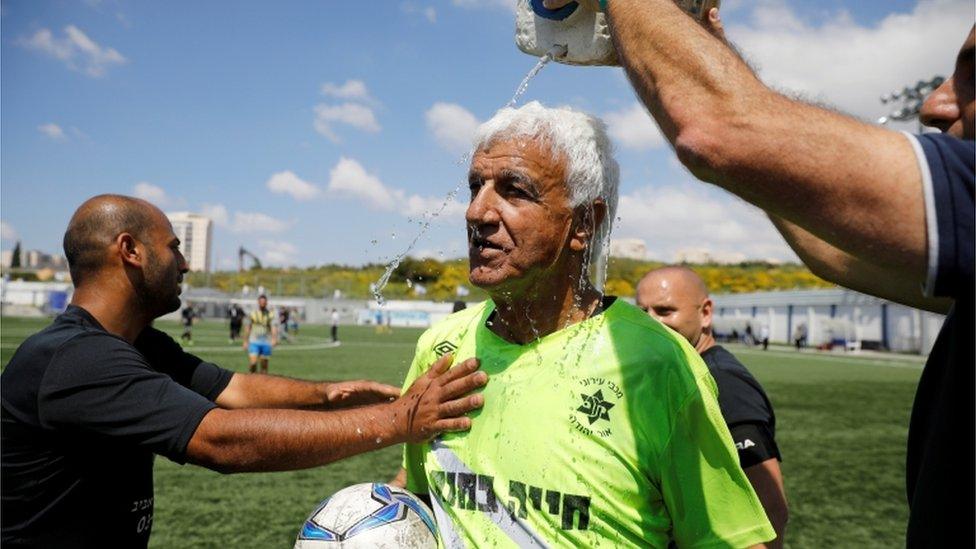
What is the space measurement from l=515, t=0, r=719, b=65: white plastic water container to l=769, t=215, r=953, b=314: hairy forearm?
25.4 inches

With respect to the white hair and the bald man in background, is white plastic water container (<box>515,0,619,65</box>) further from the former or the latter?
the bald man in background

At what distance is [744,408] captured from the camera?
3.76 m

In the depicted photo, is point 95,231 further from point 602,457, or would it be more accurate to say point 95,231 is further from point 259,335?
point 259,335

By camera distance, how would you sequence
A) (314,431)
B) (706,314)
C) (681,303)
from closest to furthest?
(314,431)
(681,303)
(706,314)

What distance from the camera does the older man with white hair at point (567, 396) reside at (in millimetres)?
2262

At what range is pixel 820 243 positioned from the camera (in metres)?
2.38

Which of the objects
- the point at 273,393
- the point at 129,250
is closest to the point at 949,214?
the point at 129,250

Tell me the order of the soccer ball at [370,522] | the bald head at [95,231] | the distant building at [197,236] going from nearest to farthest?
the soccer ball at [370,522], the bald head at [95,231], the distant building at [197,236]

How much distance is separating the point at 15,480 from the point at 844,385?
2428 centimetres

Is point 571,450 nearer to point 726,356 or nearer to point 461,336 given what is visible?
point 461,336

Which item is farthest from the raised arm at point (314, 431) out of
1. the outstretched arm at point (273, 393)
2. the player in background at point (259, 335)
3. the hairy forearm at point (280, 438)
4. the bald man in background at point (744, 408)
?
the player in background at point (259, 335)

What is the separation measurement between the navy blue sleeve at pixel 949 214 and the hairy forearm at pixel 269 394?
10.3ft

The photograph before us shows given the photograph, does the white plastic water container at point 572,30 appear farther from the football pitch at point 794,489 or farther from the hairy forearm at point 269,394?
the football pitch at point 794,489

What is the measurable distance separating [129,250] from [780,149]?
2834 millimetres
